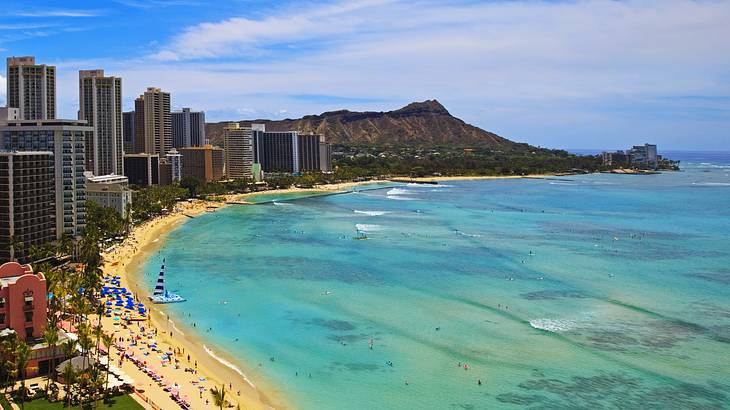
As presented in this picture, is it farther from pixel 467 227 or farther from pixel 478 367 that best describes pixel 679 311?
pixel 467 227

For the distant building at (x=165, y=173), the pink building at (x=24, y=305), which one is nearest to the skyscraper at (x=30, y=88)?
the distant building at (x=165, y=173)

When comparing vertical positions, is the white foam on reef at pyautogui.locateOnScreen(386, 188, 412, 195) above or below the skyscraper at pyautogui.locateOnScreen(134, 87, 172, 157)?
below

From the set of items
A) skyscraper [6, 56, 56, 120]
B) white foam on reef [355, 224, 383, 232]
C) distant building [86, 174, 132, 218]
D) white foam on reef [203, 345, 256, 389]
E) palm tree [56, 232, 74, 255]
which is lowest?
white foam on reef [203, 345, 256, 389]

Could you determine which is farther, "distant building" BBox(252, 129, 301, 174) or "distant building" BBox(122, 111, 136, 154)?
"distant building" BBox(252, 129, 301, 174)

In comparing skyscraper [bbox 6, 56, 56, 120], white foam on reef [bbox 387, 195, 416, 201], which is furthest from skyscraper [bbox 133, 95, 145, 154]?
white foam on reef [bbox 387, 195, 416, 201]

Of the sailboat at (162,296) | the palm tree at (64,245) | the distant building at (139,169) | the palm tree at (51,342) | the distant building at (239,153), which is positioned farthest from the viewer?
the distant building at (239,153)

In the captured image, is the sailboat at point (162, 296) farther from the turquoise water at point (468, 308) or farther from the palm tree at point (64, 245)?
the palm tree at point (64, 245)

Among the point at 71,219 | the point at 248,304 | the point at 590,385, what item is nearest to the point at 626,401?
the point at 590,385

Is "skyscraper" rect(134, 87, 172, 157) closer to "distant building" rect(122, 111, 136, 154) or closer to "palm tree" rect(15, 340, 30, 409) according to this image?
"distant building" rect(122, 111, 136, 154)
